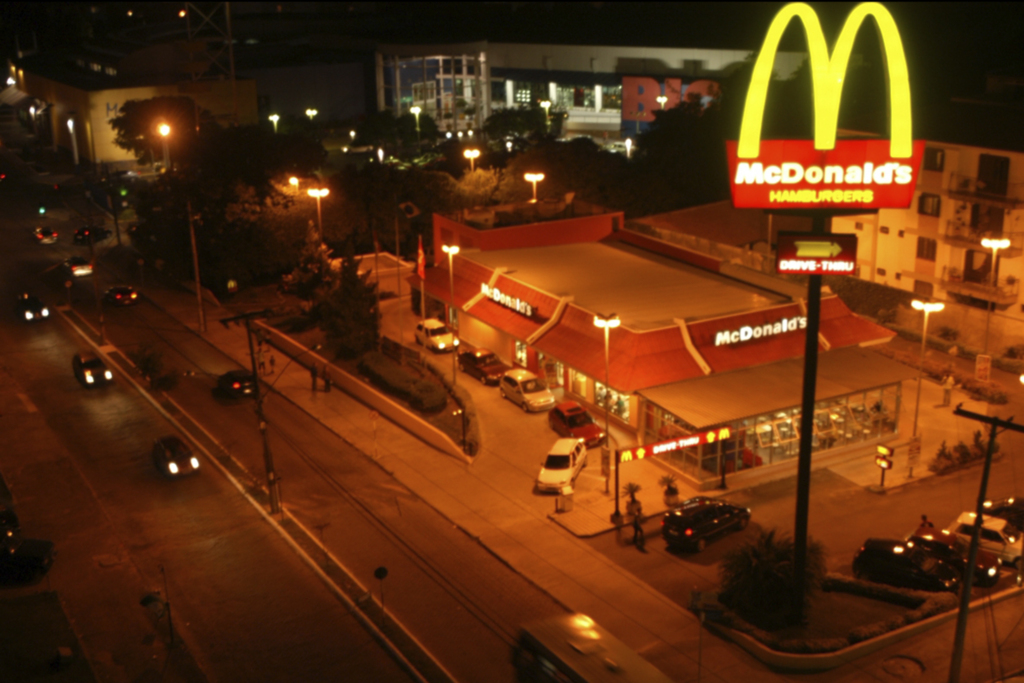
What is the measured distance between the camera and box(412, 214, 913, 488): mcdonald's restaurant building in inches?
1505

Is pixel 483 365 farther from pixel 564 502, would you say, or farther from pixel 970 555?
pixel 970 555

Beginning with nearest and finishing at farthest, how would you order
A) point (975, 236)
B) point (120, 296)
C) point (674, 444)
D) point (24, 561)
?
point (24, 561)
point (674, 444)
point (975, 236)
point (120, 296)

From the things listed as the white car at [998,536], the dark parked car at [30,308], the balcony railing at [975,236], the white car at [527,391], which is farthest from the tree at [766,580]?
the dark parked car at [30,308]

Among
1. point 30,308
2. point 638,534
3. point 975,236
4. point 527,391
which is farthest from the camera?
point 30,308

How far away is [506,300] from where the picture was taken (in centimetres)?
4831

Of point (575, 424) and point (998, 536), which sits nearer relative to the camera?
point (998, 536)

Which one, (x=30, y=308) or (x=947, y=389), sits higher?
(x=30, y=308)

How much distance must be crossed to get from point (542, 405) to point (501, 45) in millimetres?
89084

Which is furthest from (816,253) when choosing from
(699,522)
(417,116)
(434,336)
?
(417,116)

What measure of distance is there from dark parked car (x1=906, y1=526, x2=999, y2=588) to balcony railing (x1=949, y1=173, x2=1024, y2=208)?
2434 centimetres

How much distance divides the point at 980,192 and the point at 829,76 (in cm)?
3107

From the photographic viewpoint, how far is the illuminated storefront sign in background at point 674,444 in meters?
34.4

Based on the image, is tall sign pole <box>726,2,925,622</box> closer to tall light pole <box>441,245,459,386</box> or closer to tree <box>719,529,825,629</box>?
tree <box>719,529,825,629</box>

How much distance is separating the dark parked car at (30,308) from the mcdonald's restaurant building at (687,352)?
81.0 ft
